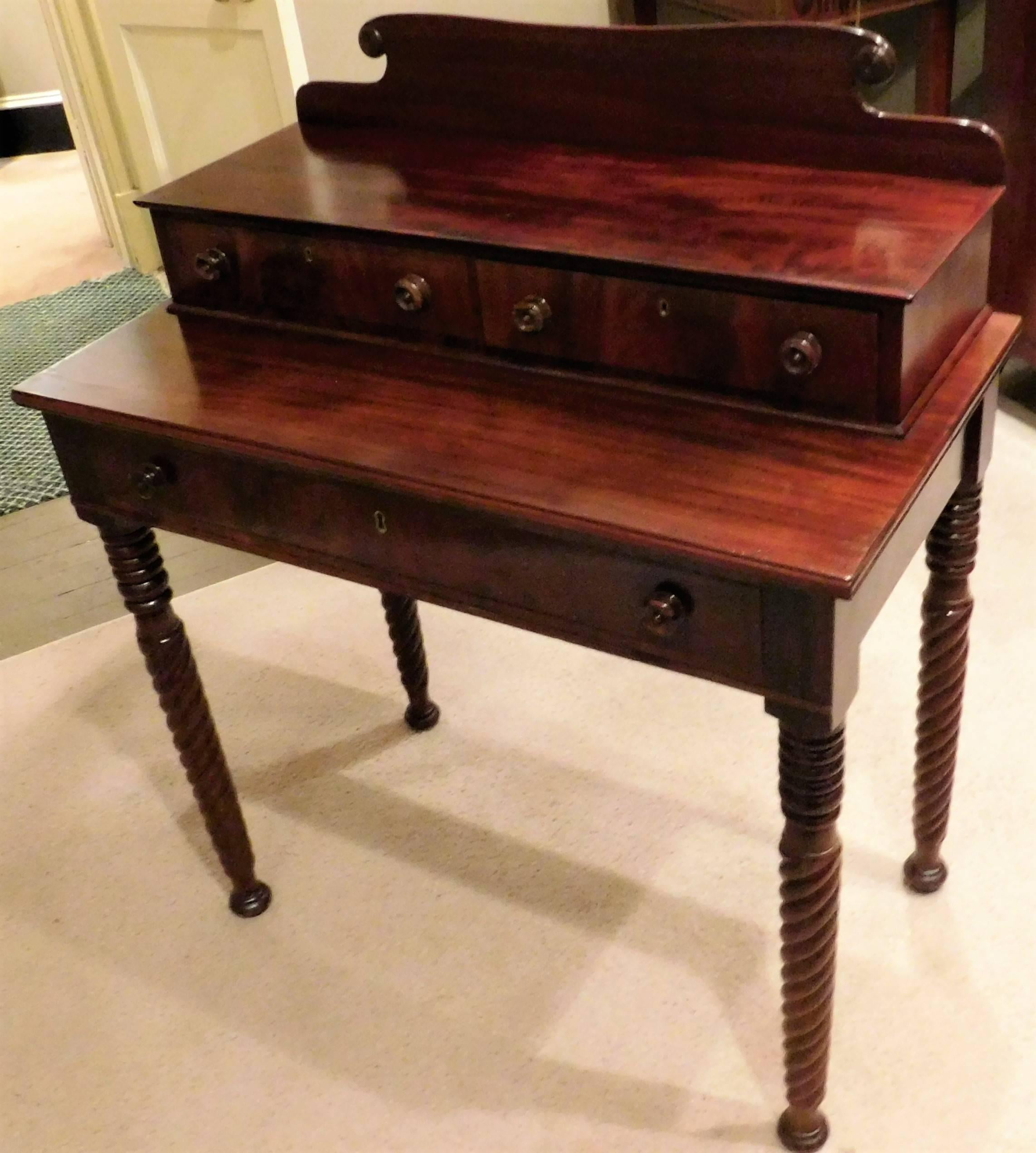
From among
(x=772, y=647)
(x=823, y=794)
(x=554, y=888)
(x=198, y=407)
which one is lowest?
(x=554, y=888)

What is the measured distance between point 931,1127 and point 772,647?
652mm

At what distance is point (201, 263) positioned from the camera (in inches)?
49.7

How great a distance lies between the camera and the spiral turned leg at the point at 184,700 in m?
1.31

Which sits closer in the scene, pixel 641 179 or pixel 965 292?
pixel 965 292

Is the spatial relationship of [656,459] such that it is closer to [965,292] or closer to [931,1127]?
[965,292]

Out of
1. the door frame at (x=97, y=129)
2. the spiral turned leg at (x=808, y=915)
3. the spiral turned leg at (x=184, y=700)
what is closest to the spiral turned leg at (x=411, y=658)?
the spiral turned leg at (x=184, y=700)

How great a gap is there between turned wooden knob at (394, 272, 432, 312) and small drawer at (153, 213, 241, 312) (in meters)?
0.22

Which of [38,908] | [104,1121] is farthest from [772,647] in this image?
[38,908]

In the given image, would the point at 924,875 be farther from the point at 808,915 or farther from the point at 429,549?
the point at 429,549

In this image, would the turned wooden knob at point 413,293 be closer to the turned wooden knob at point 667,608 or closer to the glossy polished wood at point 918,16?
the turned wooden knob at point 667,608

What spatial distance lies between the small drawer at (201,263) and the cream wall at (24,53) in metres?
4.17

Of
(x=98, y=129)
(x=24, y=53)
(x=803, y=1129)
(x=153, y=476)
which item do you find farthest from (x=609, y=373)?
(x=24, y=53)

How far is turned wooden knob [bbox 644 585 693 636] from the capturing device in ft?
2.99

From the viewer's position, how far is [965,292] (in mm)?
1060
